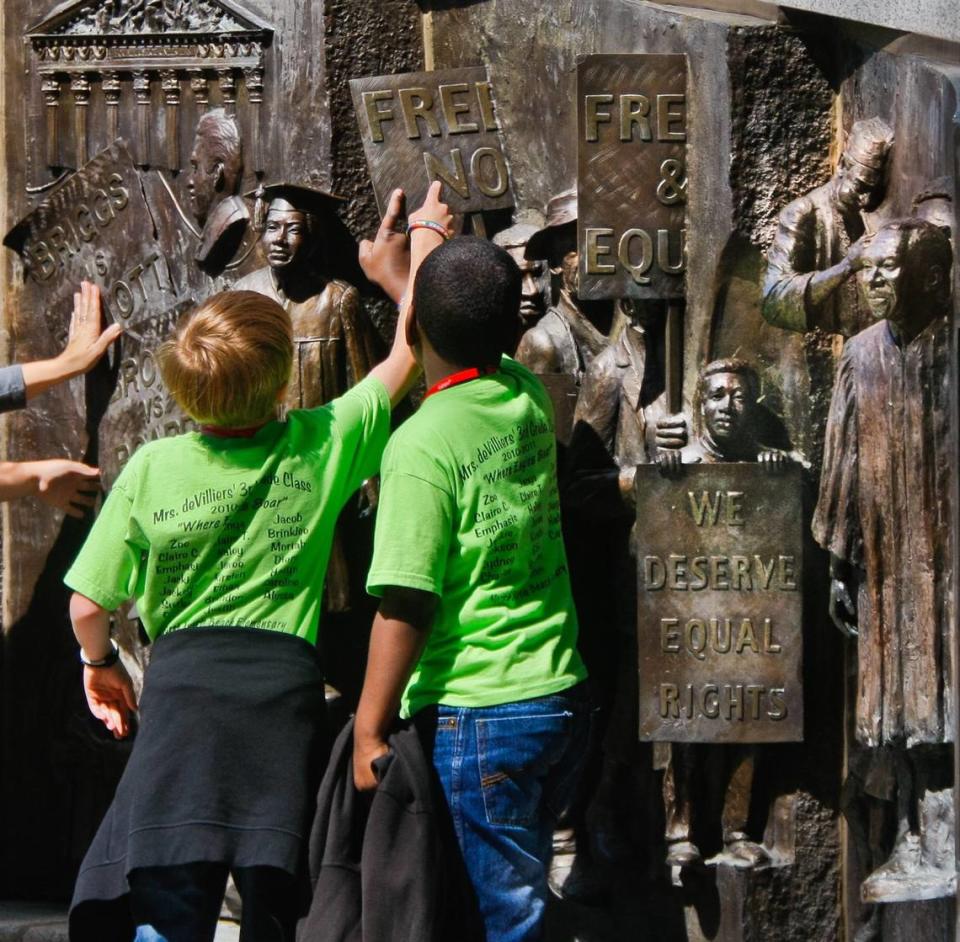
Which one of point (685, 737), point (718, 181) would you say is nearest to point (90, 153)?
point (718, 181)

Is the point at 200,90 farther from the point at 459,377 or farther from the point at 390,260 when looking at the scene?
the point at 459,377

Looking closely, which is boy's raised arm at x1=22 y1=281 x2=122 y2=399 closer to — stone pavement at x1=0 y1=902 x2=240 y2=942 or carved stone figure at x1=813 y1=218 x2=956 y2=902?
stone pavement at x1=0 y1=902 x2=240 y2=942

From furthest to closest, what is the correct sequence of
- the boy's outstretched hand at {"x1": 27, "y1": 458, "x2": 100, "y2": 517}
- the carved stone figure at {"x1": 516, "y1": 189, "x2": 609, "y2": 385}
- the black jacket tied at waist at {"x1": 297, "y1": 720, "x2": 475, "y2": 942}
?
the boy's outstretched hand at {"x1": 27, "y1": 458, "x2": 100, "y2": 517} → the carved stone figure at {"x1": 516, "y1": 189, "x2": 609, "y2": 385} → the black jacket tied at waist at {"x1": 297, "y1": 720, "x2": 475, "y2": 942}

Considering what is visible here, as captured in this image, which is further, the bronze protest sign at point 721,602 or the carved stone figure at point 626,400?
the carved stone figure at point 626,400

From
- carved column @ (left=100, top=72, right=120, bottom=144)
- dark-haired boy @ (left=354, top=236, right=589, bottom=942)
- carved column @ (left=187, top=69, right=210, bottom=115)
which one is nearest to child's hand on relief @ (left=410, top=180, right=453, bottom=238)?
dark-haired boy @ (left=354, top=236, right=589, bottom=942)

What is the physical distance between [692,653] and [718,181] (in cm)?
113

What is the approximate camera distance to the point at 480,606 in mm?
4832

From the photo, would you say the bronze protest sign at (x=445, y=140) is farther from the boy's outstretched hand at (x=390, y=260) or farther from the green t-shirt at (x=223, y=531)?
the green t-shirt at (x=223, y=531)

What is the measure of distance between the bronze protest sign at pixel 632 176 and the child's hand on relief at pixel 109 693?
57.9 inches

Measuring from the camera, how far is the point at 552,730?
4812 millimetres

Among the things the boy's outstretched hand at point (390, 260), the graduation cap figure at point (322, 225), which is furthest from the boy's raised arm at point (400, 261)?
the graduation cap figure at point (322, 225)

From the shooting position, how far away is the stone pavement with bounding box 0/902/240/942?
652 cm

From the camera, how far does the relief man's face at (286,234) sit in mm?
6129

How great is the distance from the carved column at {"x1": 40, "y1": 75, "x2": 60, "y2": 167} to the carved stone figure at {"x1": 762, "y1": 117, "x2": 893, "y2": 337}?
7.13 feet
